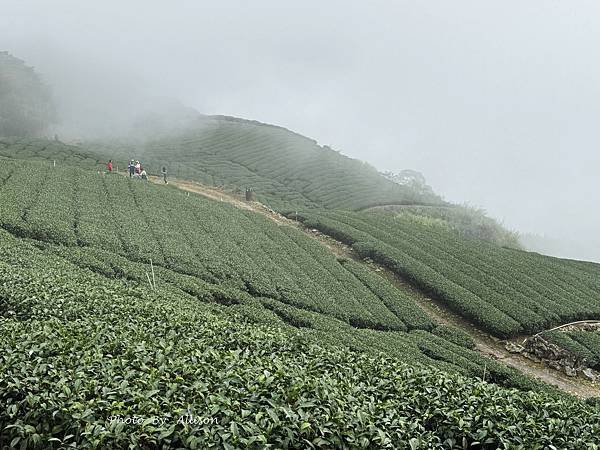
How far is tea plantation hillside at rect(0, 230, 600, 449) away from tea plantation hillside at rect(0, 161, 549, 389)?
255 inches

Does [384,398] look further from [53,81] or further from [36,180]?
[53,81]

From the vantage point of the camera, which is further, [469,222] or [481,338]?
[469,222]

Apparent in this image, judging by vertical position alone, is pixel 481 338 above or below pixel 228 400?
below

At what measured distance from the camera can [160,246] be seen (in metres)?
22.0

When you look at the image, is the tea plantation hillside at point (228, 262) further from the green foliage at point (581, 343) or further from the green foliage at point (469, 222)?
the green foliage at point (469, 222)

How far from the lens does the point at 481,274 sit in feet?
88.2

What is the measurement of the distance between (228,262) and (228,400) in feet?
56.0

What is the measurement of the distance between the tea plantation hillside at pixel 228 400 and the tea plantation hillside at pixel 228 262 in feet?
21.3

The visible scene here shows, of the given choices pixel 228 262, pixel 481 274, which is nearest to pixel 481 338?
pixel 481 274

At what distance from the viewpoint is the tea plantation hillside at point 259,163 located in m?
50.1

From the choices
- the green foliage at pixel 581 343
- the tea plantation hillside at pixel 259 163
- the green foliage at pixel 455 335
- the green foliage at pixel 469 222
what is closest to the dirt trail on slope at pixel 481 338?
the green foliage at pixel 455 335

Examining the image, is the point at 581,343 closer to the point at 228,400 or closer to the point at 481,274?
the point at 481,274

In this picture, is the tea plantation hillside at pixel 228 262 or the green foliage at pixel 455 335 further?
the green foliage at pixel 455 335

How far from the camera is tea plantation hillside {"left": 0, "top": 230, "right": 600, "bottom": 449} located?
15.9 feet
